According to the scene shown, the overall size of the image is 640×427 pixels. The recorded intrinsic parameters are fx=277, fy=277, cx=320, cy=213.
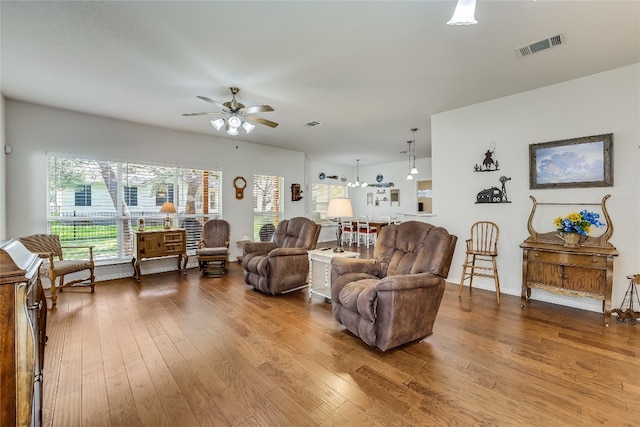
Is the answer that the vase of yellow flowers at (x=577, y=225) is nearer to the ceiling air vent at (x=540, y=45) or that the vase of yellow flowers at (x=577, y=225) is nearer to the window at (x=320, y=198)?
the ceiling air vent at (x=540, y=45)

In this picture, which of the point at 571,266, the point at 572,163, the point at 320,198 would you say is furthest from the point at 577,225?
the point at 320,198

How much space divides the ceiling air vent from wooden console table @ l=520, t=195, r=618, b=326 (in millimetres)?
1893

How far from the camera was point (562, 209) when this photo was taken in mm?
3533

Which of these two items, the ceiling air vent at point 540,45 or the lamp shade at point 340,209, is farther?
the lamp shade at point 340,209

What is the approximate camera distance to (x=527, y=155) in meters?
3.80

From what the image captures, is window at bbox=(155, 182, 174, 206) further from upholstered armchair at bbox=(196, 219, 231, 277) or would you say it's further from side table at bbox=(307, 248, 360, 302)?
side table at bbox=(307, 248, 360, 302)

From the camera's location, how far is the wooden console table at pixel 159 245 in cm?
464

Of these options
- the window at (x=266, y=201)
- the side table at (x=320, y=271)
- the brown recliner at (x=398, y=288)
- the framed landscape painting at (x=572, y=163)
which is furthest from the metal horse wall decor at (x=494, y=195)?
the window at (x=266, y=201)

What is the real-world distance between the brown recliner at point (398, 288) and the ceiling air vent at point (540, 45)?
6.45 feet

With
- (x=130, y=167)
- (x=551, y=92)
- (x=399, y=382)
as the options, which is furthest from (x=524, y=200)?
(x=130, y=167)

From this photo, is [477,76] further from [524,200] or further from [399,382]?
[399,382]

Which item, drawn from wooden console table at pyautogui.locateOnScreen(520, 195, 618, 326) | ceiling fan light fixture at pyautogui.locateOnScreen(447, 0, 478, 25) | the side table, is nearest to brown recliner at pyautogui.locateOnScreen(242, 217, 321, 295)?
the side table

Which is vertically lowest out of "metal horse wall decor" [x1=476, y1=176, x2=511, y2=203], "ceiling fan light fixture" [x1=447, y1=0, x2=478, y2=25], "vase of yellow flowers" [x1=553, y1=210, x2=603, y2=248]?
"vase of yellow flowers" [x1=553, y1=210, x2=603, y2=248]

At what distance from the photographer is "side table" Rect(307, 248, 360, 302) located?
353cm
